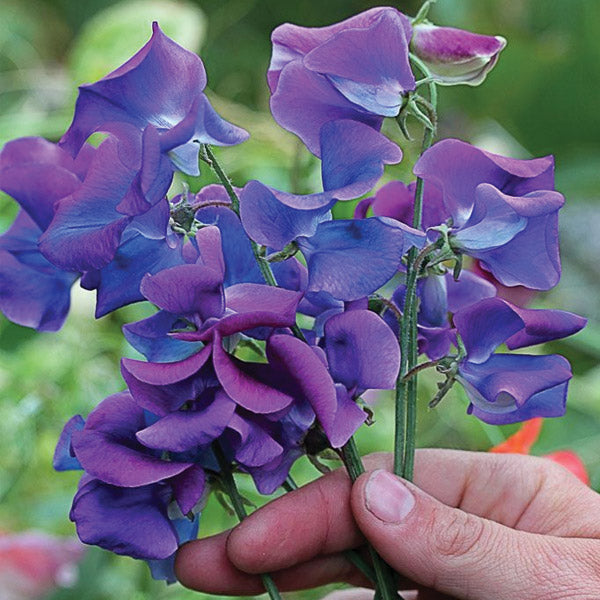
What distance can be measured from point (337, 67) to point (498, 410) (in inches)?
5.6

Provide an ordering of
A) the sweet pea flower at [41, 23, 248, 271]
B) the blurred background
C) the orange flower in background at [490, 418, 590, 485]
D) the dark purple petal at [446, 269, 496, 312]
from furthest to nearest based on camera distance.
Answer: the blurred background
the orange flower in background at [490, 418, 590, 485]
the dark purple petal at [446, 269, 496, 312]
the sweet pea flower at [41, 23, 248, 271]

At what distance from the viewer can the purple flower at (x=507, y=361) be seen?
0.39m

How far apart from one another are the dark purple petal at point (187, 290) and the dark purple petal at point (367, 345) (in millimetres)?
45

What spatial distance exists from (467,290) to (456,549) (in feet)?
0.35

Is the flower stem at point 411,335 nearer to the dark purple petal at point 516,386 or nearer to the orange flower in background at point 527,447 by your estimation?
the dark purple petal at point 516,386

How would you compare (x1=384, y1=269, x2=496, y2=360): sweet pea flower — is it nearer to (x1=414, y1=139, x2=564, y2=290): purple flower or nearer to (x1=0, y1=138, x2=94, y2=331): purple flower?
(x1=414, y1=139, x2=564, y2=290): purple flower

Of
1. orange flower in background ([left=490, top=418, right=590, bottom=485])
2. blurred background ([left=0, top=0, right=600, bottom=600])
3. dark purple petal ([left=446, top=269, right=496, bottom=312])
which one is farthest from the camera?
blurred background ([left=0, top=0, right=600, bottom=600])

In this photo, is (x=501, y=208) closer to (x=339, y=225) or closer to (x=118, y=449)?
(x=339, y=225)

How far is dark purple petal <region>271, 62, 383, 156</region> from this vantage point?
39 centimetres

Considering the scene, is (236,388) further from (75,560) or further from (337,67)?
(75,560)

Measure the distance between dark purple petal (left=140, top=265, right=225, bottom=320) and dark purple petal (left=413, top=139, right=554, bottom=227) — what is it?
0.28 feet

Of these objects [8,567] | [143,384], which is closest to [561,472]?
[143,384]

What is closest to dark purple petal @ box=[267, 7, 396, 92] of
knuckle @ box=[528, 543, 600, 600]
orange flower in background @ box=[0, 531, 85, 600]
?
knuckle @ box=[528, 543, 600, 600]

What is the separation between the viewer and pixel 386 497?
0.42m
